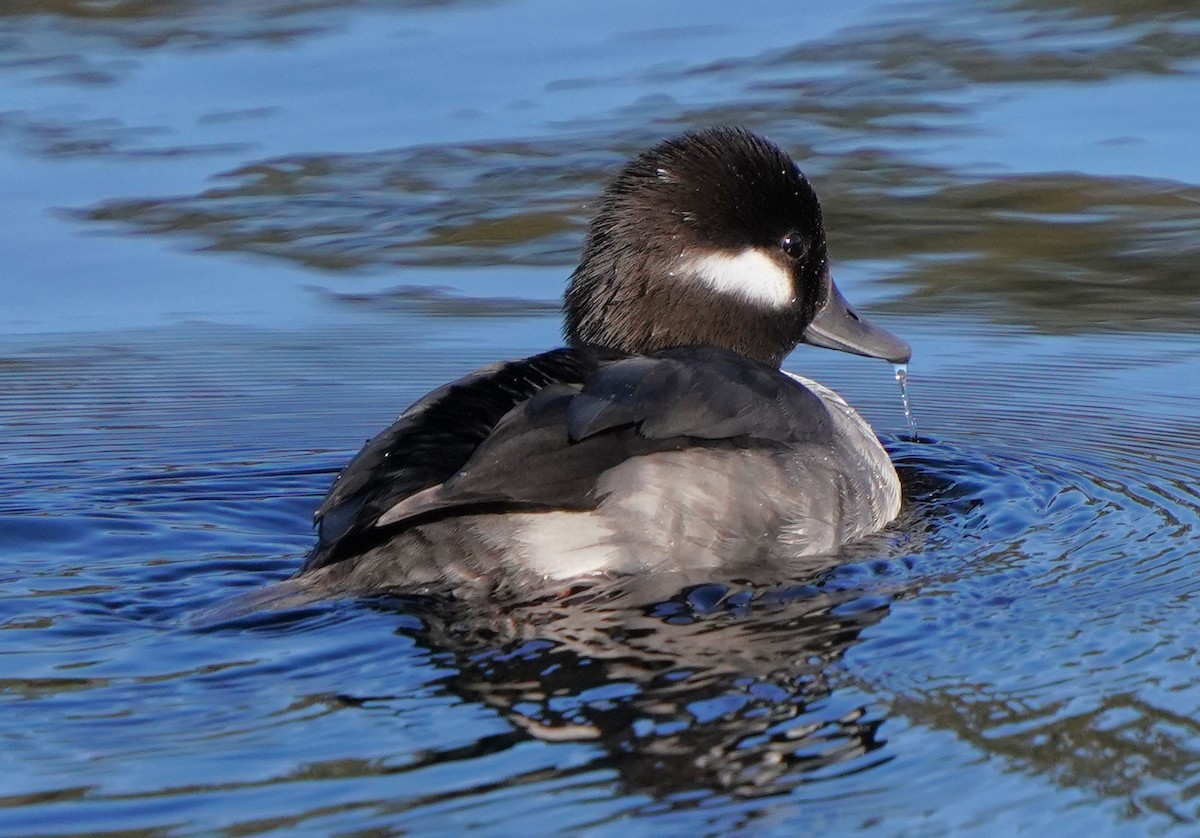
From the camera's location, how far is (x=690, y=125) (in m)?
9.83

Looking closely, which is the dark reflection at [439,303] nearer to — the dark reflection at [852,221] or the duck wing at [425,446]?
the dark reflection at [852,221]

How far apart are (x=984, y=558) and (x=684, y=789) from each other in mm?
1829

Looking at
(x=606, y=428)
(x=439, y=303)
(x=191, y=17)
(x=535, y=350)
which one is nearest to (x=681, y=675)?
(x=606, y=428)

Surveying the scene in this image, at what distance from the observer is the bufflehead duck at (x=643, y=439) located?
209 inches

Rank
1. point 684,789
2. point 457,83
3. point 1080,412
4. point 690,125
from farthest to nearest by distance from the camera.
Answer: point 457,83 < point 690,125 < point 1080,412 < point 684,789

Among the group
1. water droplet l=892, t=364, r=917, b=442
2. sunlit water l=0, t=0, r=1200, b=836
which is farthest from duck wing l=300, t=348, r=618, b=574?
water droplet l=892, t=364, r=917, b=442

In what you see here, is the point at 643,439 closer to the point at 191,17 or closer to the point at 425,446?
the point at 425,446

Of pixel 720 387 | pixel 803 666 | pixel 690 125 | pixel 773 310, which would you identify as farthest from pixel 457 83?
pixel 803 666

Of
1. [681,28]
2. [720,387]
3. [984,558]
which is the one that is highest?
[681,28]

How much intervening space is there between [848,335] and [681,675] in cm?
251

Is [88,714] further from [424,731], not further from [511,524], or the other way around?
[511,524]

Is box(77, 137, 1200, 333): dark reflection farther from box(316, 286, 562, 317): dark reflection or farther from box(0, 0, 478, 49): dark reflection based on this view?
box(0, 0, 478, 49): dark reflection

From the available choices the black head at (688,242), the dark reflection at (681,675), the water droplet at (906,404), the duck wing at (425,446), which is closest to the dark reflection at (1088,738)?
the dark reflection at (681,675)

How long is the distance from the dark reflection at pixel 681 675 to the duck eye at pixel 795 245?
1.31 metres
